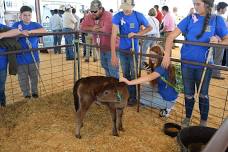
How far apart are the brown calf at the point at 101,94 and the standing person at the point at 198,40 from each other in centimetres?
60

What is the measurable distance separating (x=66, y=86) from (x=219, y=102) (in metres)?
2.91

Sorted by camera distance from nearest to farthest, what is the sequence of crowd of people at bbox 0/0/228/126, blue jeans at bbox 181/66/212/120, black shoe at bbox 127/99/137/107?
crowd of people at bbox 0/0/228/126
blue jeans at bbox 181/66/212/120
black shoe at bbox 127/99/137/107

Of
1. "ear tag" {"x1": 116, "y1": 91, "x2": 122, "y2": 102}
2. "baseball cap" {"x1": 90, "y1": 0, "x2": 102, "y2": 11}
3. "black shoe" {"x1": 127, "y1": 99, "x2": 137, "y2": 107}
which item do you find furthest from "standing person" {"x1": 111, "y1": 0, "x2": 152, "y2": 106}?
"ear tag" {"x1": 116, "y1": 91, "x2": 122, "y2": 102}

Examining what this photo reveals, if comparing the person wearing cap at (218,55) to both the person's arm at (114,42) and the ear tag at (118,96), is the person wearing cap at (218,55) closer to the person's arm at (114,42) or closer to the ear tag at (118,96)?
the person's arm at (114,42)

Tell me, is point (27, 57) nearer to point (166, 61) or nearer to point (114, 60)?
point (114, 60)

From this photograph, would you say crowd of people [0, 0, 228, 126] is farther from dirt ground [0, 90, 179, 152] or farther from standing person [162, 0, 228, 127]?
dirt ground [0, 90, 179, 152]

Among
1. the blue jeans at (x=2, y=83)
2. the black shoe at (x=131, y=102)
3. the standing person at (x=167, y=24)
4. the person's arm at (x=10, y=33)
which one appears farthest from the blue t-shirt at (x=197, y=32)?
the standing person at (x=167, y=24)

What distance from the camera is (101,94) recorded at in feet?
9.88

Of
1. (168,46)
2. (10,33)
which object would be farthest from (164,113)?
(10,33)

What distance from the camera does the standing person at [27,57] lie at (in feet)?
13.0

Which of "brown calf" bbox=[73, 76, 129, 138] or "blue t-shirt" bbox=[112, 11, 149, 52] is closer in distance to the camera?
"brown calf" bbox=[73, 76, 129, 138]

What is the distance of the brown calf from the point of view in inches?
118

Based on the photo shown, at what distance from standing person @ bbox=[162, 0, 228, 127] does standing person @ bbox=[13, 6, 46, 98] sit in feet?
6.71

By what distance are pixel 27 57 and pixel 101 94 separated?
1.67 m
